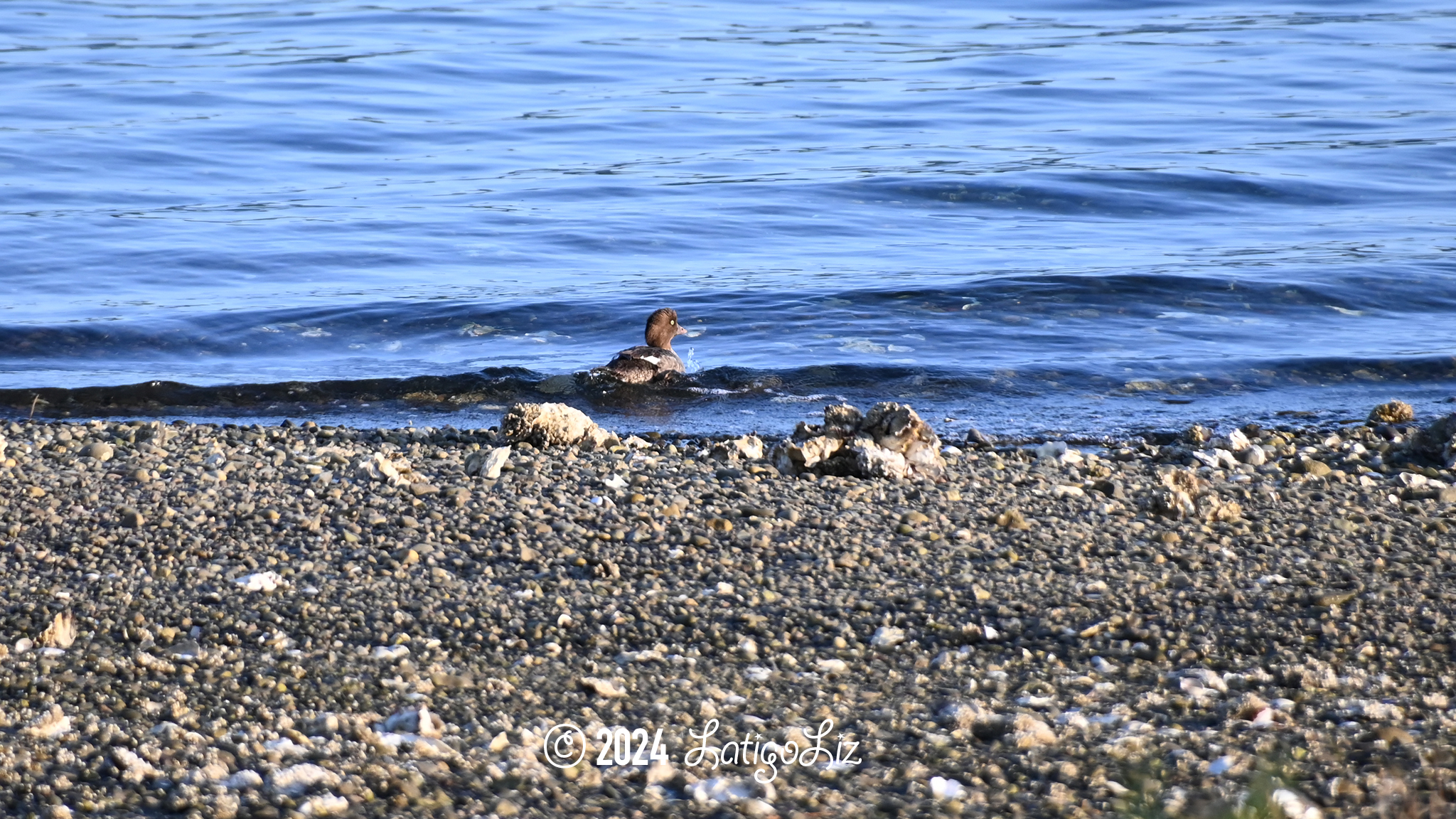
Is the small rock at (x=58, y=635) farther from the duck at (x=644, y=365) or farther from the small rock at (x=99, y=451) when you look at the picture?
the duck at (x=644, y=365)

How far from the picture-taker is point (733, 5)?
31531mm

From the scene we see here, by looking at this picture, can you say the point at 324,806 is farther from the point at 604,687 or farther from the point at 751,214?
the point at 751,214

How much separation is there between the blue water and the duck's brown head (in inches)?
15.4

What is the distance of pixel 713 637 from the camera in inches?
182

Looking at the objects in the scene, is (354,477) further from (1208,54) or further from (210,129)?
(1208,54)

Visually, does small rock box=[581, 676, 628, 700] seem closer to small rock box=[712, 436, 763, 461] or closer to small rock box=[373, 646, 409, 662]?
small rock box=[373, 646, 409, 662]

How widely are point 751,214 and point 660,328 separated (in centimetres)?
510

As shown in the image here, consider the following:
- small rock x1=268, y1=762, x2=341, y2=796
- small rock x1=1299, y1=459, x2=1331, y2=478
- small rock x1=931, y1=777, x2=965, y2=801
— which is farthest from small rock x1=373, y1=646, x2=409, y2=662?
small rock x1=1299, y1=459, x2=1331, y2=478

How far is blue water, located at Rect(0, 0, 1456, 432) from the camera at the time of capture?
10.7m

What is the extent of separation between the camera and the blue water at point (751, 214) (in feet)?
35.1

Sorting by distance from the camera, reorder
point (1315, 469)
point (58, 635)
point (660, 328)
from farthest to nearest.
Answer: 1. point (660, 328)
2. point (1315, 469)
3. point (58, 635)

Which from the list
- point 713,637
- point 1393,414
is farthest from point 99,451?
point 1393,414

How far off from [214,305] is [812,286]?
15.7 feet

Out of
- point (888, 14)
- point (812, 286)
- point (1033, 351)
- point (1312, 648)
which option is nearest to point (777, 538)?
point (1312, 648)
